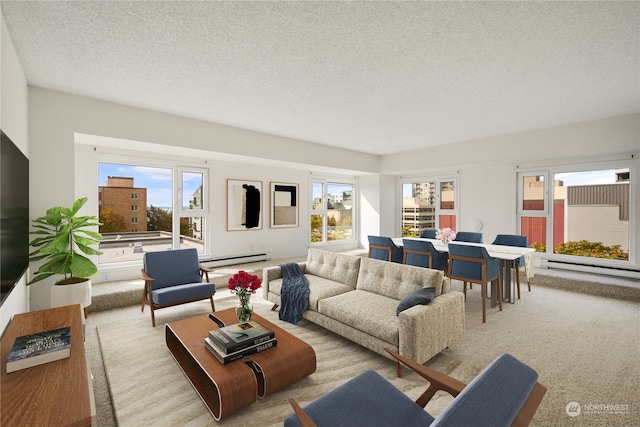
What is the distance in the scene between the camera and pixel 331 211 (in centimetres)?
785

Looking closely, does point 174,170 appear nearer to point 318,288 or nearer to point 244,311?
point 318,288

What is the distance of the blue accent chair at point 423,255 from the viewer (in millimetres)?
4520

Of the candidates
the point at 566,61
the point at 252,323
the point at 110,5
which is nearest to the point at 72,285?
the point at 252,323

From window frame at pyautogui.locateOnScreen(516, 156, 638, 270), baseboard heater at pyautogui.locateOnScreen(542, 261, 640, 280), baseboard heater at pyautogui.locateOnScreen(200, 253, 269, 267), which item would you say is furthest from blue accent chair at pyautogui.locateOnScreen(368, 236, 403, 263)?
baseboard heater at pyautogui.locateOnScreen(542, 261, 640, 280)

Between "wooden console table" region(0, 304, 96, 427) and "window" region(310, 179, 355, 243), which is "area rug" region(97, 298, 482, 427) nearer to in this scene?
"wooden console table" region(0, 304, 96, 427)

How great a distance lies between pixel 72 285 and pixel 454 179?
6914 mm

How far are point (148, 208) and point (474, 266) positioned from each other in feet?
16.5

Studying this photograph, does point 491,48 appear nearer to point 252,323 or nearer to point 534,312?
point 252,323

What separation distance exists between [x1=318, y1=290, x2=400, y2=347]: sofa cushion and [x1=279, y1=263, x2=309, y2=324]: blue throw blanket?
0.27 metres

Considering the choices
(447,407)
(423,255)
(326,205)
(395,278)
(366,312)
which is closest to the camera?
(447,407)

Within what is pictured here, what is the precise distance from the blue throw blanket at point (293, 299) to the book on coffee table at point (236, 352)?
99cm

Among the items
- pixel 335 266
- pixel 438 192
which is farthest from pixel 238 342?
pixel 438 192

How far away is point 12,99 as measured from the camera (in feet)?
7.96

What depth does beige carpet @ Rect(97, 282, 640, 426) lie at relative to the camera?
204 cm
